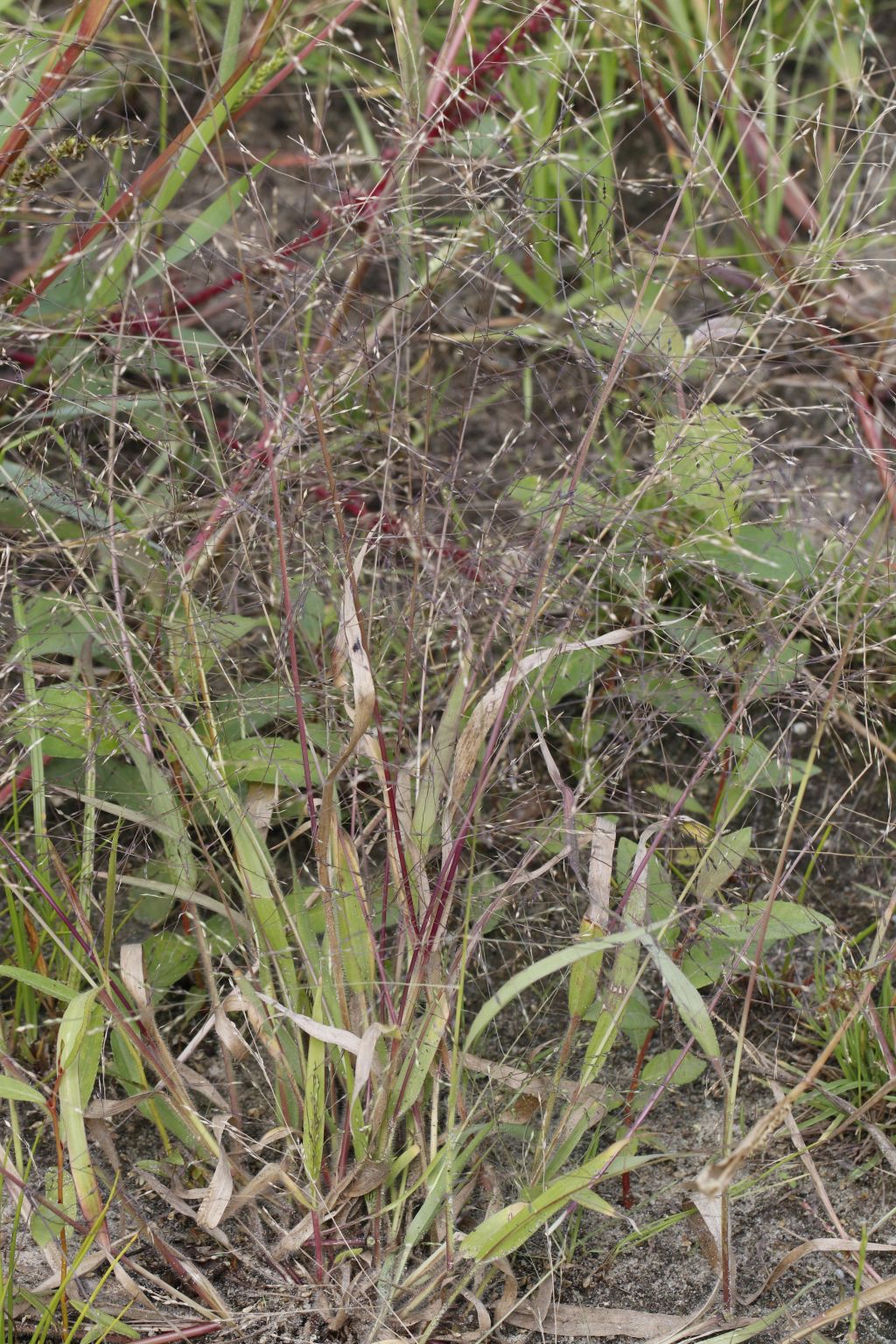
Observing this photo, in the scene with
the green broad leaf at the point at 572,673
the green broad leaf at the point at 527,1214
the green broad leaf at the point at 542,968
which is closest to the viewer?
the green broad leaf at the point at 542,968

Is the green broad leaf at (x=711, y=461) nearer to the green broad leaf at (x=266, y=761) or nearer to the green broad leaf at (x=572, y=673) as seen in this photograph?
the green broad leaf at (x=572, y=673)

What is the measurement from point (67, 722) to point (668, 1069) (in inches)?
24.5

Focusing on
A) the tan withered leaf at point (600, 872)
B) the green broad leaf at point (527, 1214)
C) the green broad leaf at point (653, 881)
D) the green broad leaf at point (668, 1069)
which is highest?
the tan withered leaf at point (600, 872)

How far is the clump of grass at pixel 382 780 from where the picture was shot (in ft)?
3.51

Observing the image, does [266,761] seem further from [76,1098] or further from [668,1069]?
[668,1069]

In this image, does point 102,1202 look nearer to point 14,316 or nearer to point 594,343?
point 14,316

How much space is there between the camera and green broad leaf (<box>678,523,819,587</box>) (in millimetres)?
1392

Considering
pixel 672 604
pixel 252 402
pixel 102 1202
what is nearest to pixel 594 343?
pixel 672 604

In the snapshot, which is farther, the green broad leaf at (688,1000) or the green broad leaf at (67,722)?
the green broad leaf at (67,722)

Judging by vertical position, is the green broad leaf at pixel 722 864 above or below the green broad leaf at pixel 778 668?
below

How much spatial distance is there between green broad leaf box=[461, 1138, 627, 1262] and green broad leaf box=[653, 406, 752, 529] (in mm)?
569

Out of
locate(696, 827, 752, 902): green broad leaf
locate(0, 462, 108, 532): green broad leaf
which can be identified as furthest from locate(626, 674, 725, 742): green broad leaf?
locate(0, 462, 108, 532): green broad leaf

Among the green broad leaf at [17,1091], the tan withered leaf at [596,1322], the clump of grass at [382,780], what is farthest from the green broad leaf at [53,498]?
the tan withered leaf at [596,1322]

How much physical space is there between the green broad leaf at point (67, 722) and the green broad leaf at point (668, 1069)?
0.55 metres
